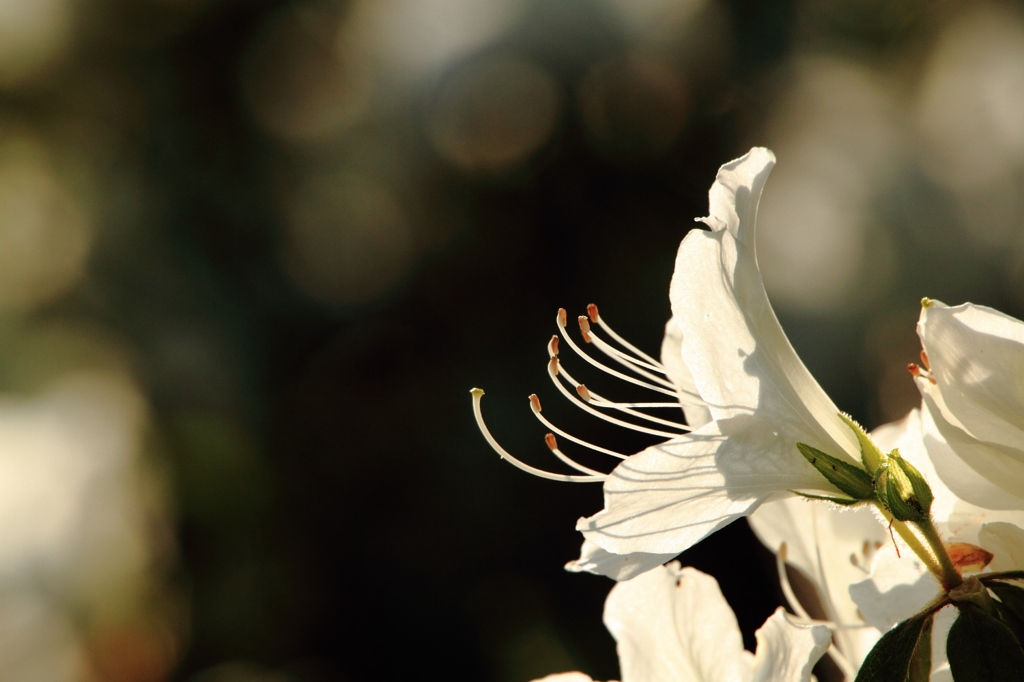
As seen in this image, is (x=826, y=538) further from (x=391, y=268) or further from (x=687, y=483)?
(x=391, y=268)

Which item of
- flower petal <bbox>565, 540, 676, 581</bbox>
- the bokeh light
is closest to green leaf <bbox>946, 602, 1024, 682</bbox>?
flower petal <bbox>565, 540, 676, 581</bbox>

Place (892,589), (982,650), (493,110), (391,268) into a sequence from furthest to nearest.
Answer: (493,110) < (391,268) < (892,589) < (982,650)

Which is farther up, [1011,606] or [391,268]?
[1011,606]

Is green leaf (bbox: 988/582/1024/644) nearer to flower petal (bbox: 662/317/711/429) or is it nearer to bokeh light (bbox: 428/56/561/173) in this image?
flower petal (bbox: 662/317/711/429)

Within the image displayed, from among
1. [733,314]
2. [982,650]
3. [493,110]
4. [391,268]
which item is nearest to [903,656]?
[982,650]

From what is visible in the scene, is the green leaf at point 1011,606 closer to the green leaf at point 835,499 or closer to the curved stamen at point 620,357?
the green leaf at point 835,499
